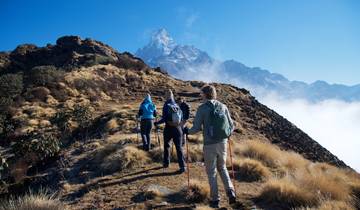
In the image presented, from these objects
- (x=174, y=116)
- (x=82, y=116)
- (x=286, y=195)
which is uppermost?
(x=82, y=116)

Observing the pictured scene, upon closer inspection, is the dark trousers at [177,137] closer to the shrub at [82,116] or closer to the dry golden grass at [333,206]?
the dry golden grass at [333,206]

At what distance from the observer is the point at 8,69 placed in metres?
67.1

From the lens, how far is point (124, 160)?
12.3 metres

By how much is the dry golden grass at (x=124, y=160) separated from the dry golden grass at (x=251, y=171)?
3021mm

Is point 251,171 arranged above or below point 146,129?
below

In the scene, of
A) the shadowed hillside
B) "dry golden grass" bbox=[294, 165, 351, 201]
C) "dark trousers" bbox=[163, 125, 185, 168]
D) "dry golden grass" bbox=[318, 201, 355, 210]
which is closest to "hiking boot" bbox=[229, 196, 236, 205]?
A: the shadowed hillside

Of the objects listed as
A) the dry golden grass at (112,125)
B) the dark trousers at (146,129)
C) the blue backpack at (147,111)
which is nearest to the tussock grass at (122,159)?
the dark trousers at (146,129)

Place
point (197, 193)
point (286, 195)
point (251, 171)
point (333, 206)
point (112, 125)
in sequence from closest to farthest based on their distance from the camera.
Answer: point (333, 206), point (286, 195), point (197, 193), point (251, 171), point (112, 125)

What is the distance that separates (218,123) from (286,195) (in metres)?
2.19

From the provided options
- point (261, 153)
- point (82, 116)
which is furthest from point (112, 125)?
point (261, 153)

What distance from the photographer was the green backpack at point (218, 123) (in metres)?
7.76

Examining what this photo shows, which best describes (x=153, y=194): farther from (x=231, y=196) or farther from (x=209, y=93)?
(x=209, y=93)

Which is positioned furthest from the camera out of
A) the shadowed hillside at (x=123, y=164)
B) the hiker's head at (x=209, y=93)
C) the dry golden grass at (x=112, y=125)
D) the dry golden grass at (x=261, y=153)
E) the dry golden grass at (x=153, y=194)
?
the dry golden grass at (x=112, y=125)

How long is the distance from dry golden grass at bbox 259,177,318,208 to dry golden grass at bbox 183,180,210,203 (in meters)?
1.22
